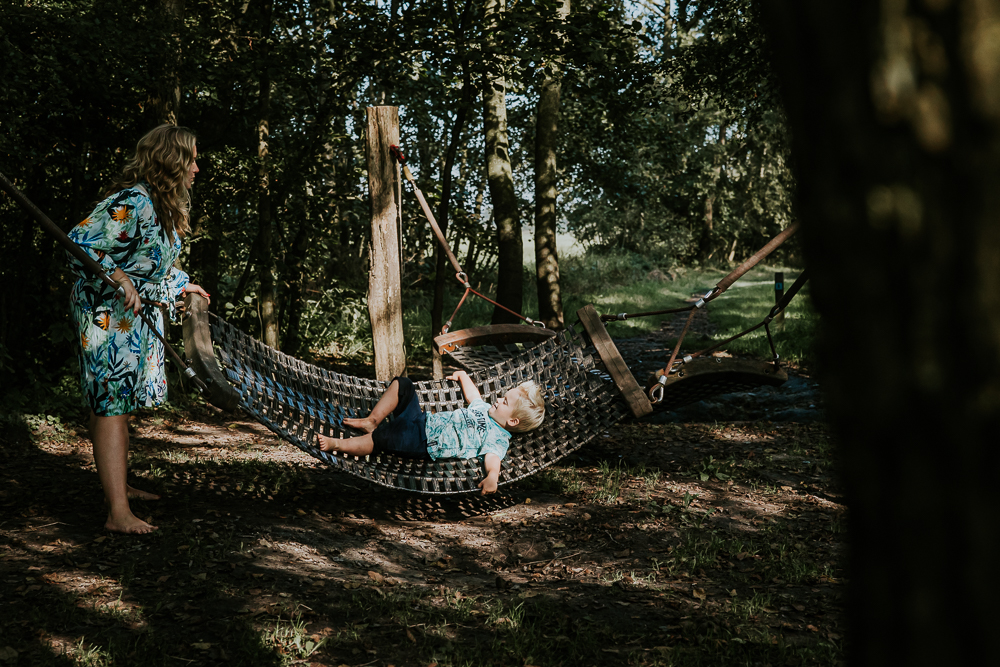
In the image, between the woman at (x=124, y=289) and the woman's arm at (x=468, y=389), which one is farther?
the woman's arm at (x=468, y=389)

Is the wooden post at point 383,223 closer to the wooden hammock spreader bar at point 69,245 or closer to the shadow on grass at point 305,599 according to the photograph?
the shadow on grass at point 305,599

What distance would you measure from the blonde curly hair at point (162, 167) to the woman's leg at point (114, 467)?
0.85 metres

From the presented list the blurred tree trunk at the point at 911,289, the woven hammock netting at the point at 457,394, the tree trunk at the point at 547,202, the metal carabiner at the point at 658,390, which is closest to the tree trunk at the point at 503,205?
the tree trunk at the point at 547,202

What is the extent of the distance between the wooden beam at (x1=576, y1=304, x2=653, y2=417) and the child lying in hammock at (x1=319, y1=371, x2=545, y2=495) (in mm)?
417

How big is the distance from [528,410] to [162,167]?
6.70 feet

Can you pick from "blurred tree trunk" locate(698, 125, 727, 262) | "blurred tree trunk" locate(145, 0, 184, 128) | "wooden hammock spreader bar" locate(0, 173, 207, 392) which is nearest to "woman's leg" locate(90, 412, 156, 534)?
"wooden hammock spreader bar" locate(0, 173, 207, 392)

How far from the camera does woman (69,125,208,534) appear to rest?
2.86 m

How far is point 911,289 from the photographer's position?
0.56 metres

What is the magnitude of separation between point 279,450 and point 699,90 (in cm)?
523

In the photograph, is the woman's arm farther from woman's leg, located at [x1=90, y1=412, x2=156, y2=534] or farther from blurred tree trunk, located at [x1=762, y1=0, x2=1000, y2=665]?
blurred tree trunk, located at [x1=762, y1=0, x2=1000, y2=665]

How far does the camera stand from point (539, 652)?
222cm

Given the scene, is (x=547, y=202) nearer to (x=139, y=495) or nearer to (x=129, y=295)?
(x=139, y=495)

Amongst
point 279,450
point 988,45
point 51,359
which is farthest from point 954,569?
point 51,359

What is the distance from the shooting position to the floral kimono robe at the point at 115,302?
285 centimetres
